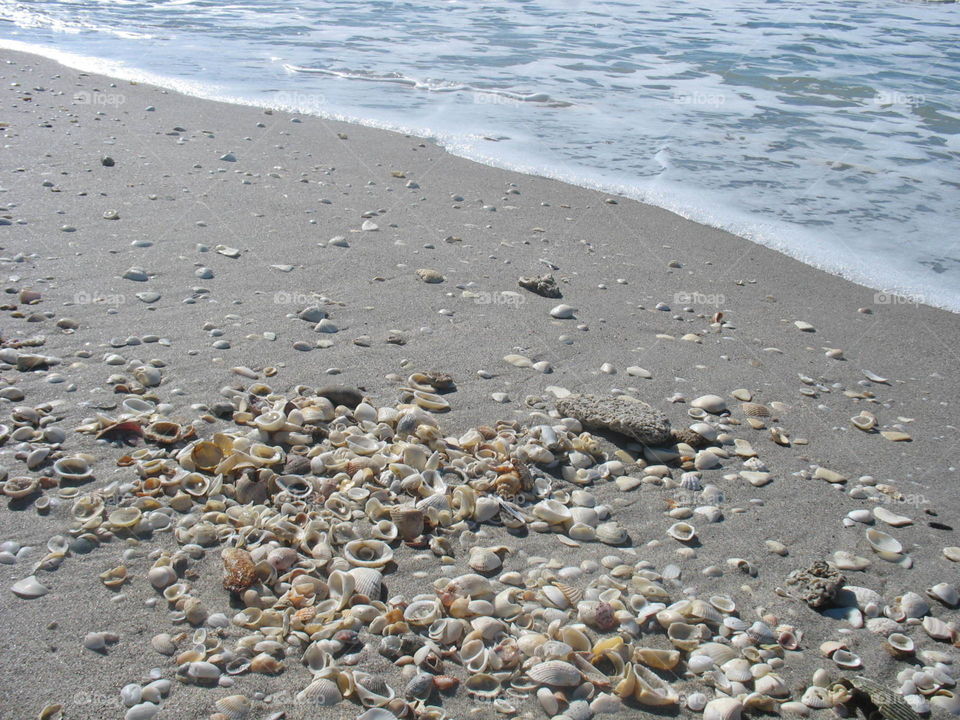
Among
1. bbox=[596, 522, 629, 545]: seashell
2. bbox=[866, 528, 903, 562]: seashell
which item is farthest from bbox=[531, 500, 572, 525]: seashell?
bbox=[866, 528, 903, 562]: seashell

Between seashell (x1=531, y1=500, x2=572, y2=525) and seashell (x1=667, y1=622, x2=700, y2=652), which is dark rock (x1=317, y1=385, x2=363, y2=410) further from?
seashell (x1=667, y1=622, x2=700, y2=652)

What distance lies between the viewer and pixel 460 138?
7574 millimetres

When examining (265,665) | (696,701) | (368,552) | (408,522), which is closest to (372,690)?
(265,665)

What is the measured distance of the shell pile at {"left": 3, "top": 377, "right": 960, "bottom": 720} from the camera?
6.71 feet

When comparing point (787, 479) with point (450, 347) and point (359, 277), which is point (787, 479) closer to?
point (450, 347)

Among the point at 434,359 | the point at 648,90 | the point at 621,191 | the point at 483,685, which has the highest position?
the point at 648,90

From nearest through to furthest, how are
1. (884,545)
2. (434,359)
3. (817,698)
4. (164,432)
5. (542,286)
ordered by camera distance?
(817,698)
(884,545)
(164,432)
(434,359)
(542,286)

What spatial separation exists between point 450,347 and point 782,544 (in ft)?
5.81

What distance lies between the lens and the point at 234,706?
187 cm

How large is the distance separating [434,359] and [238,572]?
5.52 ft

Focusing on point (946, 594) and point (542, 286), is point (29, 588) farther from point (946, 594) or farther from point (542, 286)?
point (542, 286)

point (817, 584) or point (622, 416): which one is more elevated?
point (622, 416)

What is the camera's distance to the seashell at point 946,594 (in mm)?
2529

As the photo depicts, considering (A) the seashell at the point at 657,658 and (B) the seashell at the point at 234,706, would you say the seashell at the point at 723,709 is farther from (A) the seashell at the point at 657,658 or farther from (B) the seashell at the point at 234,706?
(B) the seashell at the point at 234,706
